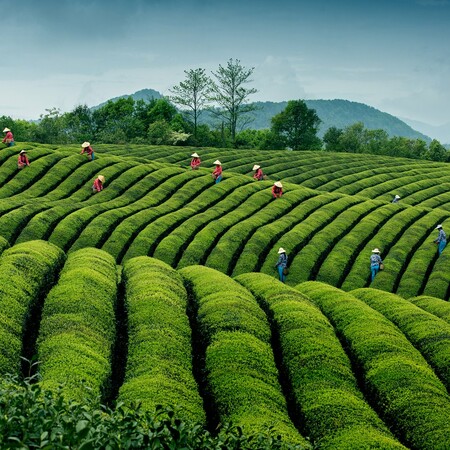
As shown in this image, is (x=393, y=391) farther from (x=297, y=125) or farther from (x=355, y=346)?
(x=297, y=125)

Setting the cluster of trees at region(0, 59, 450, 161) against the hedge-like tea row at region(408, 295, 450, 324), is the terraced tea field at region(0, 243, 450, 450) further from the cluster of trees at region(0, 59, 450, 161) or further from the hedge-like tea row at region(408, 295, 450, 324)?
the cluster of trees at region(0, 59, 450, 161)

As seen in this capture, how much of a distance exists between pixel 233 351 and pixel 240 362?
52 centimetres

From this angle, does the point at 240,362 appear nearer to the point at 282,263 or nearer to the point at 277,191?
the point at 282,263

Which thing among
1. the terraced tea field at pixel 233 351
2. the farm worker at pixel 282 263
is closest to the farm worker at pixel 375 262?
the farm worker at pixel 282 263

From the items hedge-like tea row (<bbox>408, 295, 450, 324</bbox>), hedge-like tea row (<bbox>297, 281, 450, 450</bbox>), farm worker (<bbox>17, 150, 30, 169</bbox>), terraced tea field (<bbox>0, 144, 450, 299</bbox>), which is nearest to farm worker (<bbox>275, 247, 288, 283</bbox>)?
terraced tea field (<bbox>0, 144, 450, 299</bbox>)

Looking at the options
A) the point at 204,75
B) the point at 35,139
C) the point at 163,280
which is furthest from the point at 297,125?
the point at 163,280

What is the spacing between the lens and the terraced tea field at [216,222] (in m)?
31.7

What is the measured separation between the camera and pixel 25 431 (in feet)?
21.2

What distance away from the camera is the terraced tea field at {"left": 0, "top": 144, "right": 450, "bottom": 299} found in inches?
1246

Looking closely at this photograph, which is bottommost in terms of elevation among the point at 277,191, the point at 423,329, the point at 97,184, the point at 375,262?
the point at 375,262

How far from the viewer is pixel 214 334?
16.6m

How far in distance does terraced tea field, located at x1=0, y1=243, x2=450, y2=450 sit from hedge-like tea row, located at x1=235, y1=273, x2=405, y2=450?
0.12 feet

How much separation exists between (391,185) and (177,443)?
187ft

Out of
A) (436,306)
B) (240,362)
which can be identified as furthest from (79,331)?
(436,306)
